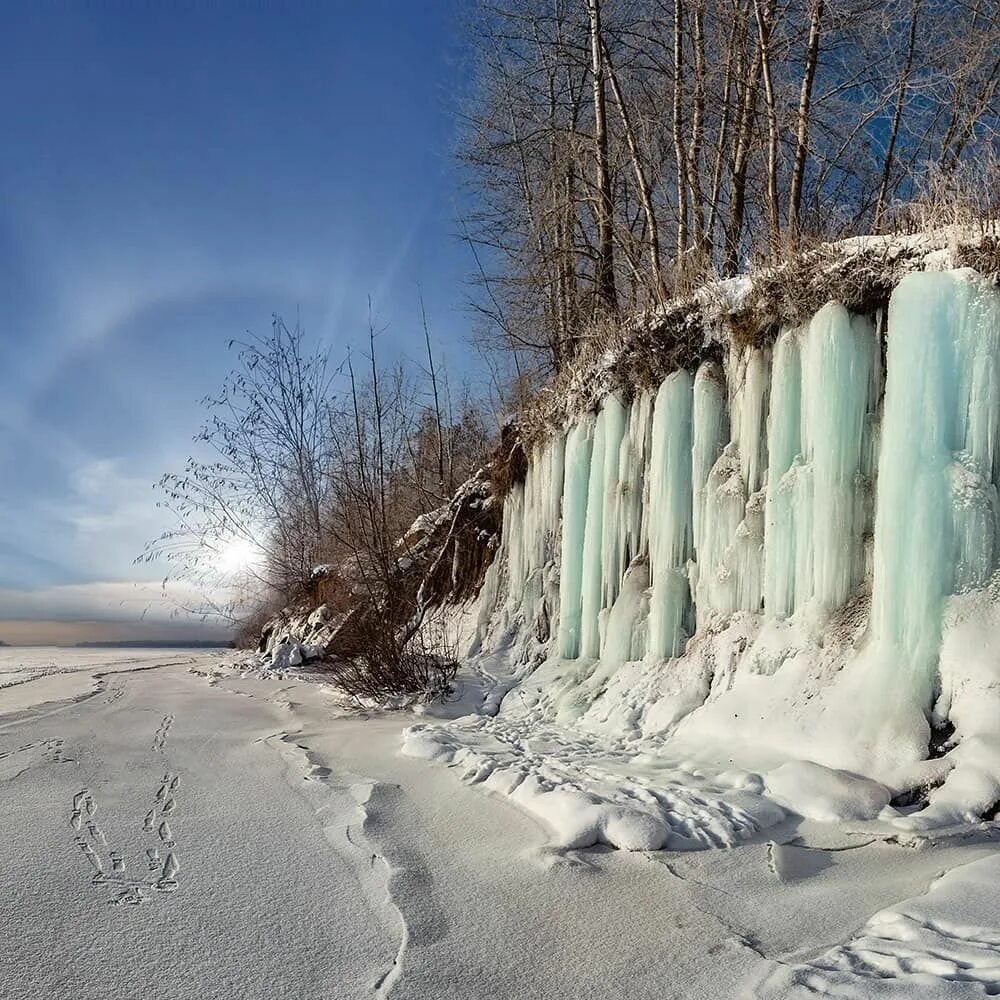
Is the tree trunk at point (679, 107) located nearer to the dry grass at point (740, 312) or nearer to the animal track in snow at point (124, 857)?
the dry grass at point (740, 312)

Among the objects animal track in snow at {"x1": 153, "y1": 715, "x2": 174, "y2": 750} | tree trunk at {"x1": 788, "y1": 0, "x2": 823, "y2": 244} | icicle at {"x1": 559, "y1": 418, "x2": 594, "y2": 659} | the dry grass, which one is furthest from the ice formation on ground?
tree trunk at {"x1": 788, "y1": 0, "x2": 823, "y2": 244}

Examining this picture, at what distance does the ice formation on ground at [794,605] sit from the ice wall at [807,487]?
10mm

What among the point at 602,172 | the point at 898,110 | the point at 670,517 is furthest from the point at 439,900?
the point at 898,110

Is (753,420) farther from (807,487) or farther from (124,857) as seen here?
(124,857)

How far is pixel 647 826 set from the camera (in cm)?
275

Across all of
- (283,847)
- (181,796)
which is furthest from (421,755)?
(283,847)

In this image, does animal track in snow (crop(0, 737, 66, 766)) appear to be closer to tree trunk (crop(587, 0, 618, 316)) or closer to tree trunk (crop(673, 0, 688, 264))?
tree trunk (crop(587, 0, 618, 316))

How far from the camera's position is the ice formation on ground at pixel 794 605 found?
318 cm

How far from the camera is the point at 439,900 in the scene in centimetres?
232

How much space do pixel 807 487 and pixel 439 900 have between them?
9.41 feet

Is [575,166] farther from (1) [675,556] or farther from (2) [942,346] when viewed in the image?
(2) [942,346]

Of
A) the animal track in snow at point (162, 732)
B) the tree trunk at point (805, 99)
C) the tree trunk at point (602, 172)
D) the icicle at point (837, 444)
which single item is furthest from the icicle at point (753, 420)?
the tree trunk at point (602, 172)

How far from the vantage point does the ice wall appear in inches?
143

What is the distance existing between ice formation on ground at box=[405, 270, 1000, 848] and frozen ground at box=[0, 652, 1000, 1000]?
181mm
